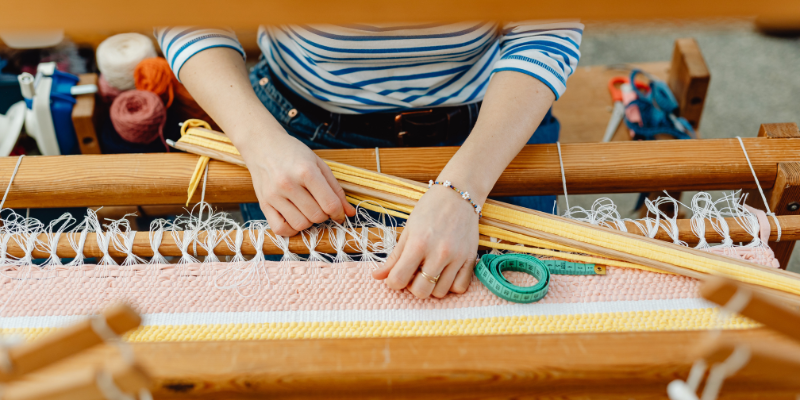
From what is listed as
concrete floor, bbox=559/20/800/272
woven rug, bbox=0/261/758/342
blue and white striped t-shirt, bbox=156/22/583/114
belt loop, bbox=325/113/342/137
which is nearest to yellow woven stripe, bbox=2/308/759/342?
woven rug, bbox=0/261/758/342

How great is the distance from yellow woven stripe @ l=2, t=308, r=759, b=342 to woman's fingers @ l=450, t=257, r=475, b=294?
0.04 meters

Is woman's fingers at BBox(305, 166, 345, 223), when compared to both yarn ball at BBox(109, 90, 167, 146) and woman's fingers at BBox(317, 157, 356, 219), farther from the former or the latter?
yarn ball at BBox(109, 90, 167, 146)

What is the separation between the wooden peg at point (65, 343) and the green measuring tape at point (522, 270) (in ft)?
1.56

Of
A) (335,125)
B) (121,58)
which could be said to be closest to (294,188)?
A: (335,125)

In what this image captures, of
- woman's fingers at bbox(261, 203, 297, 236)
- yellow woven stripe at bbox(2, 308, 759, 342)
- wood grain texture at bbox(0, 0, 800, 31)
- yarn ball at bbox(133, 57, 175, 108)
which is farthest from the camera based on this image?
yarn ball at bbox(133, 57, 175, 108)

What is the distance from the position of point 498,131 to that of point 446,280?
0.87 ft

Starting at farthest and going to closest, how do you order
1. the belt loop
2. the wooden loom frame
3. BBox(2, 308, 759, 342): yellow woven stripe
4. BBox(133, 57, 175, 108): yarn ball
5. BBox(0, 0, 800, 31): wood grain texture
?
BBox(133, 57, 175, 108): yarn ball < the belt loop < BBox(2, 308, 759, 342): yellow woven stripe < the wooden loom frame < BBox(0, 0, 800, 31): wood grain texture

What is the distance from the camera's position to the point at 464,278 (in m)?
0.73

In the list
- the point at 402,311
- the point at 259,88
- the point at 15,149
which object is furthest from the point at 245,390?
the point at 15,149

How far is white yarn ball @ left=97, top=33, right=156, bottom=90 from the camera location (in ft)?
5.12

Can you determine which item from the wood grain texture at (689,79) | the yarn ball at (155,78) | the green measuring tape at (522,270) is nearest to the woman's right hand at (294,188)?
the green measuring tape at (522,270)

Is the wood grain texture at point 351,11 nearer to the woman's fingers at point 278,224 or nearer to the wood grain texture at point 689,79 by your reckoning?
the woman's fingers at point 278,224

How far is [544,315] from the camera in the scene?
702mm

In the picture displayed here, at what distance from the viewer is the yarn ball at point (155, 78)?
5.05 feet
